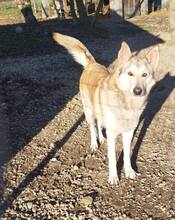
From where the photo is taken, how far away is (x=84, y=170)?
541 centimetres

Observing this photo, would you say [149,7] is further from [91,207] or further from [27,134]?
[91,207]

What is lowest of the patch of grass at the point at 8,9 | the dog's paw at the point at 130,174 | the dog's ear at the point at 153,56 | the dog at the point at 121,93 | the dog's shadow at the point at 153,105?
the patch of grass at the point at 8,9

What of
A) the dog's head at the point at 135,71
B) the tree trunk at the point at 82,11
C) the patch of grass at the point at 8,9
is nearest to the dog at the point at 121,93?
the dog's head at the point at 135,71

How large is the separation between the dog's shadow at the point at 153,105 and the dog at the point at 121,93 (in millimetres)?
485

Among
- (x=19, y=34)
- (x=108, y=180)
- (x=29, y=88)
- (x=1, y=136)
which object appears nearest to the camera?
(x=108, y=180)

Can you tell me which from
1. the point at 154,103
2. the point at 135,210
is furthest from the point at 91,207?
the point at 154,103

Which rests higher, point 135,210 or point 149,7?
point 135,210

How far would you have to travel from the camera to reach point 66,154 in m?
5.84

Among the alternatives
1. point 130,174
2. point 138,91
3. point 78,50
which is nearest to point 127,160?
point 130,174

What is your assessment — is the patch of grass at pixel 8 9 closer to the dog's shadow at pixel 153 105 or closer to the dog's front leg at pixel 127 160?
the dog's shadow at pixel 153 105

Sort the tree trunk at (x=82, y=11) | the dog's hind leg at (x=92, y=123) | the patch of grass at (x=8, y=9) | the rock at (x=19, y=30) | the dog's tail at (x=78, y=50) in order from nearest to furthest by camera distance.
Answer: the dog's hind leg at (x=92, y=123) → the dog's tail at (x=78, y=50) → the rock at (x=19, y=30) → the tree trunk at (x=82, y=11) → the patch of grass at (x=8, y=9)

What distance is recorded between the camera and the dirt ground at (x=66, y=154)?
4.69 meters

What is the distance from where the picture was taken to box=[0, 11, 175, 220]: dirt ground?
469cm

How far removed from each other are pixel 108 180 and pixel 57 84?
3.85m
